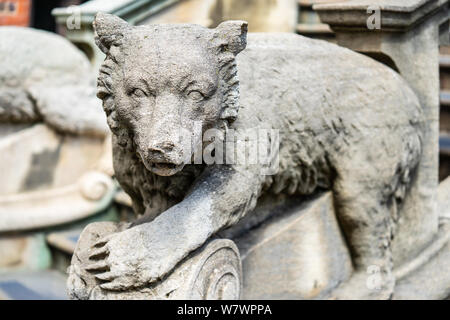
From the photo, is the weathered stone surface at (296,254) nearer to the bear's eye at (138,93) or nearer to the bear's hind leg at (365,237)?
the bear's hind leg at (365,237)

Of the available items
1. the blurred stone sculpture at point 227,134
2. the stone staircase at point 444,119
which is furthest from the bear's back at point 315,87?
the stone staircase at point 444,119

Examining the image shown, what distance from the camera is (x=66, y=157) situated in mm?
5473

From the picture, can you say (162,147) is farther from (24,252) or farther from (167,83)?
(24,252)

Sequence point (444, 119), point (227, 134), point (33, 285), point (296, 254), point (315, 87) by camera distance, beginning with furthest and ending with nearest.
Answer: point (444, 119), point (33, 285), point (296, 254), point (315, 87), point (227, 134)

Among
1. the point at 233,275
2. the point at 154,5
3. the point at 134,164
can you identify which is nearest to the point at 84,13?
the point at 154,5

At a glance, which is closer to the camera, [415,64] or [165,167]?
[165,167]

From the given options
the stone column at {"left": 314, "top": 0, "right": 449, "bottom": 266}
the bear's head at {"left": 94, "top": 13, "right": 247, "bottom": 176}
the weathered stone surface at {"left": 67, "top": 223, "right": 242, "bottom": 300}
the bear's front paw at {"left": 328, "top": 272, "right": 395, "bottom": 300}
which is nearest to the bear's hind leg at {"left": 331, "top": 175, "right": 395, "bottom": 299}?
the bear's front paw at {"left": 328, "top": 272, "right": 395, "bottom": 300}

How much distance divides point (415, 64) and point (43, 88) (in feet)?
8.13

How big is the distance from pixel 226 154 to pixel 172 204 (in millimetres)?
317

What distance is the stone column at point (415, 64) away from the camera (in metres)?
3.99

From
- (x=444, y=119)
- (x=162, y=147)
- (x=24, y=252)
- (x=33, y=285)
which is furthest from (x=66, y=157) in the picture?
(x=162, y=147)

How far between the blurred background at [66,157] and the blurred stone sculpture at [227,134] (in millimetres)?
1542

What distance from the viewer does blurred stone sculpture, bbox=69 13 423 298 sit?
2.85 metres

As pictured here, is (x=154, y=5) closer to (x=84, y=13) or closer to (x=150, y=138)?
(x=84, y=13)
